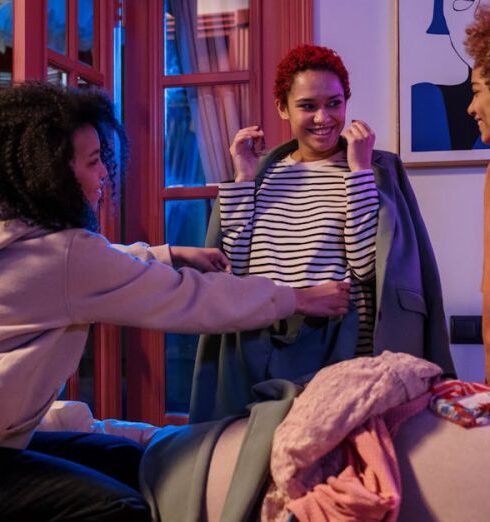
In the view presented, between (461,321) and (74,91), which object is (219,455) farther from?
(461,321)

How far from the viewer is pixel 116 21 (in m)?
2.99

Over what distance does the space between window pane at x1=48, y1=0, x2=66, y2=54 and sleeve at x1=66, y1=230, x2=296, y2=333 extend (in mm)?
1355

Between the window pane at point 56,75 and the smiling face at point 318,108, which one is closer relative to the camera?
the smiling face at point 318,108

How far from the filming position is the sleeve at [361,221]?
1.77 m

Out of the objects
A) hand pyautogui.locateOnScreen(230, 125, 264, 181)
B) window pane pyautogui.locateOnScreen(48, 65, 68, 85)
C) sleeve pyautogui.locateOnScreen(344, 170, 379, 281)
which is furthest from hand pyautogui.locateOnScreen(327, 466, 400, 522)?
window pane pyautogui.locateOnScreen(48, 65, 68, 85)

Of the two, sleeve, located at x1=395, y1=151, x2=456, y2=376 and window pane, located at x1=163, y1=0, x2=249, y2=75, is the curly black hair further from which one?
window pane, located at x1=163, y1=0, x2=249, y2=75

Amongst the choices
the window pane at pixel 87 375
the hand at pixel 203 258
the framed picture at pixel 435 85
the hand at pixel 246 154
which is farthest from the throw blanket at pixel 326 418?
the window pane at pixel 87 375

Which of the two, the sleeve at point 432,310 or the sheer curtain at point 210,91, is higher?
the sheer curtain at point 210,91

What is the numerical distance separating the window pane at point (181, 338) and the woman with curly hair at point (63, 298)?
1.46 meters

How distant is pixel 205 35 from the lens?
2.99m

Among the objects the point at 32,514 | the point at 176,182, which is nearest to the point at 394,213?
the point at 32,514

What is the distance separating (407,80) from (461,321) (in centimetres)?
92

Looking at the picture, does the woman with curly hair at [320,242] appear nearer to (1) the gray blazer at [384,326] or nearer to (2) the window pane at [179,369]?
(1) the gray blazer at [384,326]

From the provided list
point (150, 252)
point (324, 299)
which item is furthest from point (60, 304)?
point (324, 299)
